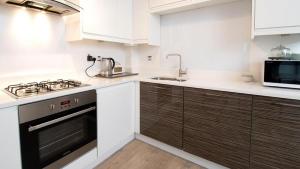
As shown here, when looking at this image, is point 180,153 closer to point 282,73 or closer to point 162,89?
point 162,89

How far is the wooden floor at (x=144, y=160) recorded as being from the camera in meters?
1.92

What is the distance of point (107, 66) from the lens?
252cm

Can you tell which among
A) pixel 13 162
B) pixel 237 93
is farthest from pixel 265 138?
pixel 13 162

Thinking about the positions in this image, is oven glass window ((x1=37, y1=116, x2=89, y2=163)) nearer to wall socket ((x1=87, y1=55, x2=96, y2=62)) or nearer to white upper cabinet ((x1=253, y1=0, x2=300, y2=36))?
wall socket ((x1=87, y1=55, x2=96, y2=62))

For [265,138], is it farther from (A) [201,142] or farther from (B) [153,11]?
(B) [153,11]

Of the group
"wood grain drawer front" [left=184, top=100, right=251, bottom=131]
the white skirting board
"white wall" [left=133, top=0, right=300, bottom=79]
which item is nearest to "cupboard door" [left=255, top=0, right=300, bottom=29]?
"white wall" [left=133, top=0, right=300, bottom=79]

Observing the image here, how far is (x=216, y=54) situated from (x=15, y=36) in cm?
222

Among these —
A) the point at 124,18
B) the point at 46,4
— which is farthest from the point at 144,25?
the point at 46,4

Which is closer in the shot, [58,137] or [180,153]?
[58,137]

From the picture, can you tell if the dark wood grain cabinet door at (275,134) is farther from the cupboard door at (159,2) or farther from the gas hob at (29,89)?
the gas hob at (29,89)

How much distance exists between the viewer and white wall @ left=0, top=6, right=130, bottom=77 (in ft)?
5.48

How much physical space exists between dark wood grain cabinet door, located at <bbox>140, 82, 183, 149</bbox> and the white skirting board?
4.4 inches

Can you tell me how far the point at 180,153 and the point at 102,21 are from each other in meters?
1.87

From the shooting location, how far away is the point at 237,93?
1.58 metres
